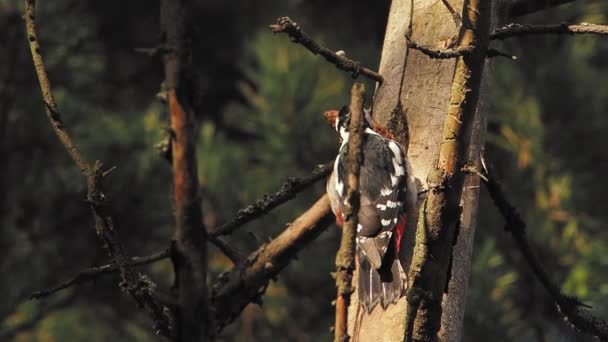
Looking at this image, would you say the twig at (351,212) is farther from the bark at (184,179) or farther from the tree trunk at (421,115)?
the tree trunk at (421,115)

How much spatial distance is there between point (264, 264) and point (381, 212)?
46 cm

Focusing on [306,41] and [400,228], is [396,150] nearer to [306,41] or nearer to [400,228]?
[400,228]

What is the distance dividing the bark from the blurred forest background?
4.70 metres

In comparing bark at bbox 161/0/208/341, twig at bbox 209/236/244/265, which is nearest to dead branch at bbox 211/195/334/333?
twig at bbox 209/236/244/265

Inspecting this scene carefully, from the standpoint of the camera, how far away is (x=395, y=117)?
299cm

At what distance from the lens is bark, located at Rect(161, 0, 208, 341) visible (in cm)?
162

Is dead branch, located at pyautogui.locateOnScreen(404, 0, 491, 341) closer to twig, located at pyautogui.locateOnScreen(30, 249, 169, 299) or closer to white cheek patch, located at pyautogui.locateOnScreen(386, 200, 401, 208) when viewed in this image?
twig, located at pyautogui.locateOnScreen(30, 249, 169, 299)

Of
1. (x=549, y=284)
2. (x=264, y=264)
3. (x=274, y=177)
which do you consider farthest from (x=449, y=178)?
(x=274, y=177)

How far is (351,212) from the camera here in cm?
169

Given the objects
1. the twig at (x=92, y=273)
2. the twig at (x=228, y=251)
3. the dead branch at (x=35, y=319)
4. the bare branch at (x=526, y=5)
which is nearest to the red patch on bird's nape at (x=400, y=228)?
the twig at (x=228, y=251)

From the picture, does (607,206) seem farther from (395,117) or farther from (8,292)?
(395,117)

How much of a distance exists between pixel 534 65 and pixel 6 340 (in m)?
3.96

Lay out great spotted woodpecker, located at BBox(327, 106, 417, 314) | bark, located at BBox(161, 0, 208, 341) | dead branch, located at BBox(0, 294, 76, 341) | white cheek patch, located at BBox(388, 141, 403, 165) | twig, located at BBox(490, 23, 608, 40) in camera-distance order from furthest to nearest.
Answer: dead branch, located at BBox(0, 294, 76, 341)
white cheek patch, located at BBox(388, 141, 403, 165)
great spotted woodpecker, located at BBox(327, 106, 417, 314)
twig, located at BBox(490, 23, 608, 40)
bark, located at BBox(161, 0, 208, 341)

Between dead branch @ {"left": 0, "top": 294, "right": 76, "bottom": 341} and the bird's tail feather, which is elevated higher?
the bird's tail feather
